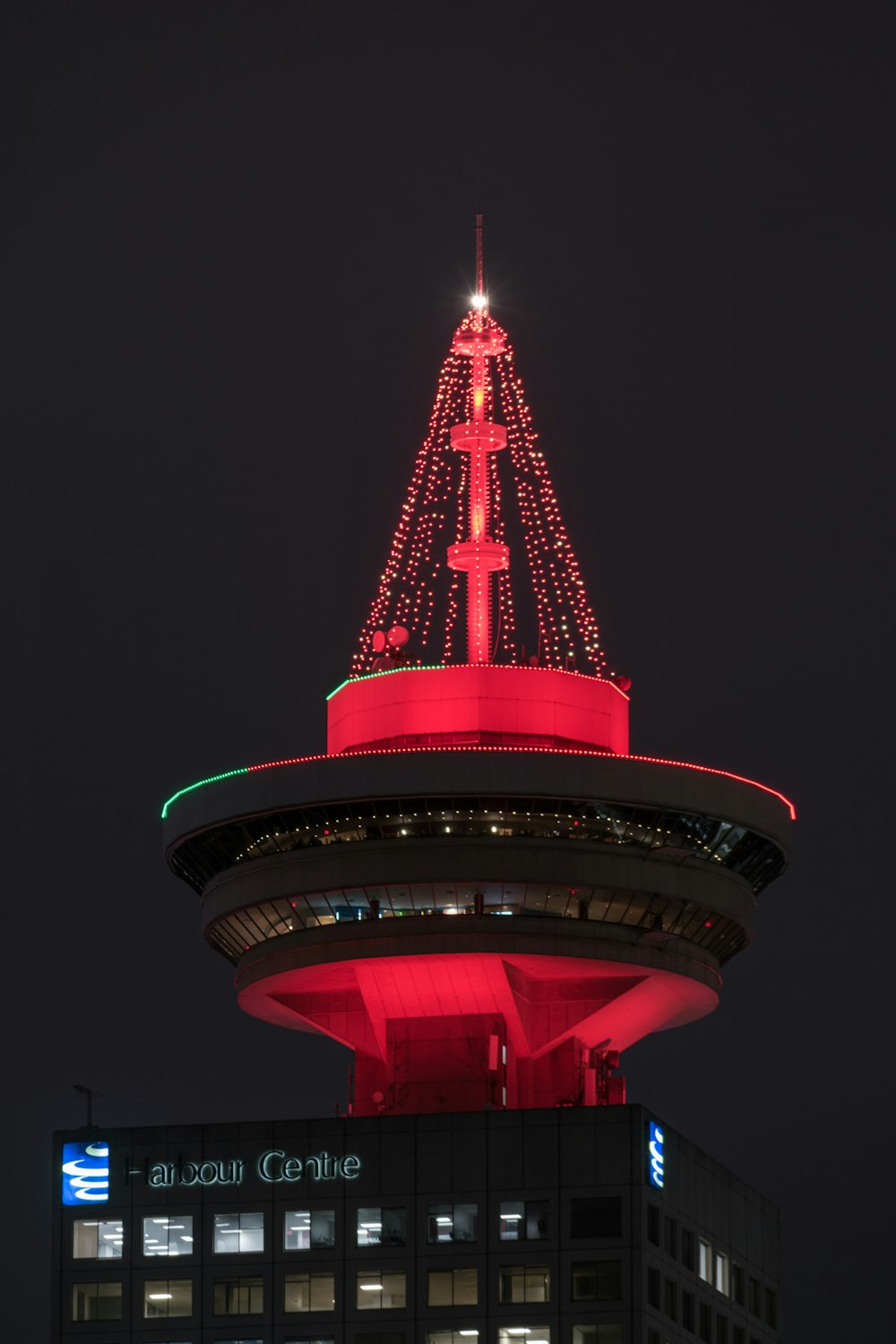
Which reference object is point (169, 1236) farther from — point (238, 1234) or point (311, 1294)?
point (311, 1294)

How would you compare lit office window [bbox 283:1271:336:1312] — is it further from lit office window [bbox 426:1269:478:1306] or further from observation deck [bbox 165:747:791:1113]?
observation deck [bbox 165:747:791:1113]

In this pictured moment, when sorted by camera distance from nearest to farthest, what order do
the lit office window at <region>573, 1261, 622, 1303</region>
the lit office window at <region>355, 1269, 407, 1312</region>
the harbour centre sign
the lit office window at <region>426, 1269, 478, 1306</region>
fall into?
the lit office window at <region>573, 1261, 622, 1303</region>, the lit office window at <region>426, 1269, 478, 1306</region>, the lit office window at <region>355, 1269, 407, 1312</region>, the harbour centre sign

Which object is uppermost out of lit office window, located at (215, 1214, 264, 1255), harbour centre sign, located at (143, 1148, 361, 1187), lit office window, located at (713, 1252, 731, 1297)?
harbour centre sign, located at (143, 1148, 361, 1187)

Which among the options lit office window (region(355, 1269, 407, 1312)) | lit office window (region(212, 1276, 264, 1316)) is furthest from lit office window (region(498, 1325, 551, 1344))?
lit office window (region(212, 1276, 264, 1316))

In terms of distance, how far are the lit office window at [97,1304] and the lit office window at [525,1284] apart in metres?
18.4

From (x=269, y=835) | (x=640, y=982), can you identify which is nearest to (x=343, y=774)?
(x=269, y=835)

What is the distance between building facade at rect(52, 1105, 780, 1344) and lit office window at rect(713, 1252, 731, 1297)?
1.35 m

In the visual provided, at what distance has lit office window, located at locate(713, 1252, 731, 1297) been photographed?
180 meters

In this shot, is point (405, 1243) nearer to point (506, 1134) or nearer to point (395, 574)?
point (506, 1134)

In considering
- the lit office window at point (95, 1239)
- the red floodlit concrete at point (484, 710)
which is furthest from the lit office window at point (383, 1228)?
the red floodlit concrete at point (484, 710)

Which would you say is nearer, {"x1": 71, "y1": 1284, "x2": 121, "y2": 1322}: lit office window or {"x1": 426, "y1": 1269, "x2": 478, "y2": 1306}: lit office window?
{"x1": 426, "y1": 1269, "x2": 478, "y2": 1306}: lit office window

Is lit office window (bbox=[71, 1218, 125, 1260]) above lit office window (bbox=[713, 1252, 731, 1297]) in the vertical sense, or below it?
above

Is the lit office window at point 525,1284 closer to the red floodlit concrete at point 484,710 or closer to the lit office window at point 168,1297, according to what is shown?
the lit office window at point 168,1297

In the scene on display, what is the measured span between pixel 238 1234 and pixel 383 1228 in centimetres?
695
